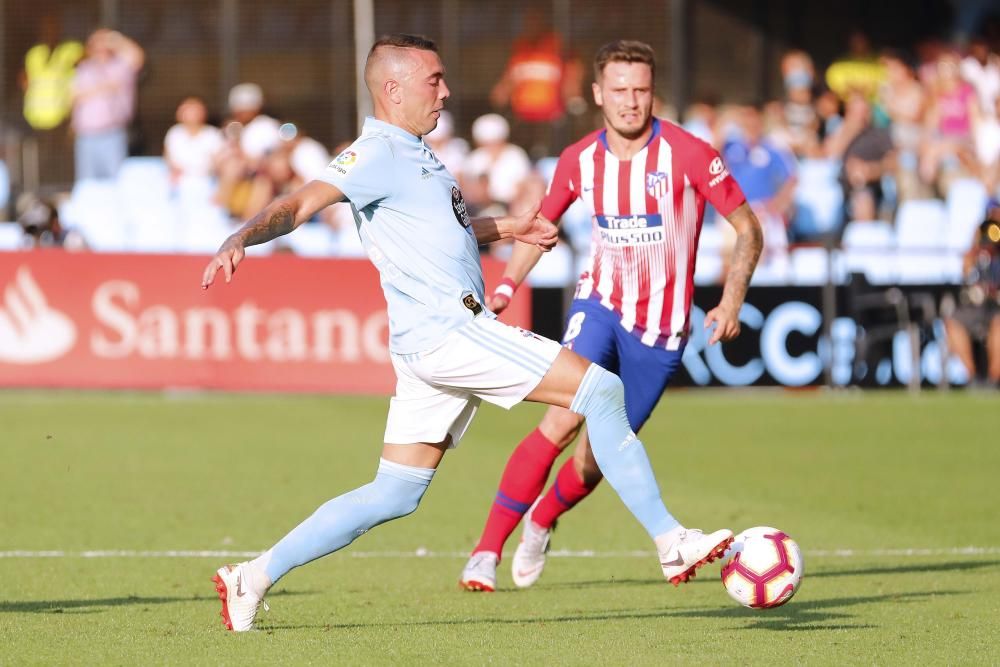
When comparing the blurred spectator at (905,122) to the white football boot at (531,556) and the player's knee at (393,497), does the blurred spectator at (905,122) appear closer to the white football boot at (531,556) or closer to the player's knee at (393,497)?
the white football boot at (531,556)

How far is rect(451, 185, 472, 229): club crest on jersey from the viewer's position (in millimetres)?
6230

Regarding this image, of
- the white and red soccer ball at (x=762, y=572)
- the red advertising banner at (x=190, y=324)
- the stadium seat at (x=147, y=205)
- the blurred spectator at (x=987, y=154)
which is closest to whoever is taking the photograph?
the white and red soccer ball at (x=762, y=572)

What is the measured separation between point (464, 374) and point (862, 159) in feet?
47.3

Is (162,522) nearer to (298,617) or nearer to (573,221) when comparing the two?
(298,617)

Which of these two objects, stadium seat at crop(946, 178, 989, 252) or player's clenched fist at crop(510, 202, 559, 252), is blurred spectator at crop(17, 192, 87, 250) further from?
player's clenched fist at crop(510, 202, 559, 252)

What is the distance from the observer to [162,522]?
9.59 metres

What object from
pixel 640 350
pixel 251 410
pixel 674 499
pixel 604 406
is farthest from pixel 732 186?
pixel 251 410

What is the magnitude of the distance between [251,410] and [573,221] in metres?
4.61

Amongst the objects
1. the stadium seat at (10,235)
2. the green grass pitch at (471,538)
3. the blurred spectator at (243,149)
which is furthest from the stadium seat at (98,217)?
the green grass pitch at (471,538)

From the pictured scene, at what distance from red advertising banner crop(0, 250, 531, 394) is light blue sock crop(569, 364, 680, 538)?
34.4 ft

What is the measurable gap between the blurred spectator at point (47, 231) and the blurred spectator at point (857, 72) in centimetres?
933

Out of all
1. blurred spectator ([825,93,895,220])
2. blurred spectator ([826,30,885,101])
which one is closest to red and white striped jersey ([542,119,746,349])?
blurred spectator ([825,93,895,220])

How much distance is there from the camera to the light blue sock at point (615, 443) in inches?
238

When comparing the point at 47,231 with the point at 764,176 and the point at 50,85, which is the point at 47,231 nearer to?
the point at 50,85
